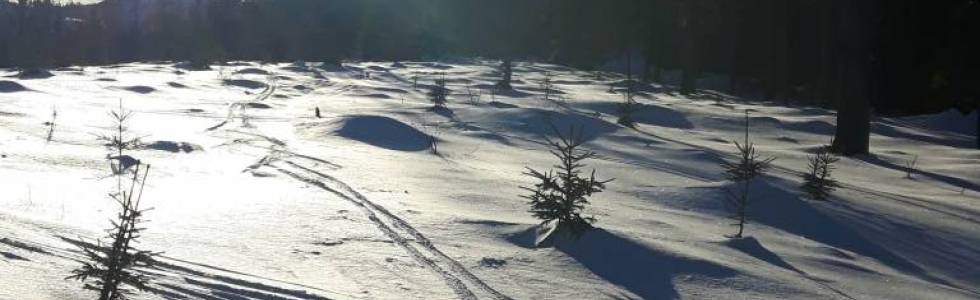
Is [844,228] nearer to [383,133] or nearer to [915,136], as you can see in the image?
[383,133]

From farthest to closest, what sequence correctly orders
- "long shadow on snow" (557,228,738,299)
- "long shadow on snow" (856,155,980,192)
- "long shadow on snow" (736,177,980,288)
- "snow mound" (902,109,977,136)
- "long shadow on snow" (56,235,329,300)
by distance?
"snow mound" (902,109,977,136) → "long shadow on snow" (856,155,980,192) → "long shadow on snow" (736,177,980,288) → "long shadow on snow" (557,228,738,299) → "long shadow on snow" (56,235,329,300)

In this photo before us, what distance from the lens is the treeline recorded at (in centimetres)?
1512

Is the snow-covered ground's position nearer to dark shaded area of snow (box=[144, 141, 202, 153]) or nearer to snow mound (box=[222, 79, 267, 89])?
dark shaded area of snow (box=[144, 141, 202, 153])

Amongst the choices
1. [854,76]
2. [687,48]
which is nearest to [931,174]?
[854,76]

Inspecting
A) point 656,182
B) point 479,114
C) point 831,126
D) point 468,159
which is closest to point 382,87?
point 479,114

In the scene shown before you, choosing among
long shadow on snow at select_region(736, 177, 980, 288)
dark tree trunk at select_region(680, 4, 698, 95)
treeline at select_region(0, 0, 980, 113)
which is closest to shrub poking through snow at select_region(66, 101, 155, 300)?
long shadow on snow at select_region(736, 177, 980, 288)

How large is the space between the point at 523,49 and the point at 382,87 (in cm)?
3265

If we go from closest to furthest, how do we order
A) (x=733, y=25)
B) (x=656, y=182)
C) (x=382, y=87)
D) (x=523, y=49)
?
(x=656, y=182) → (x=382, y=87) → (x=733, y=25) → (x=523, y=49)

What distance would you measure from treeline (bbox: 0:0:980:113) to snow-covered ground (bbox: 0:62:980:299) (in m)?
4.34

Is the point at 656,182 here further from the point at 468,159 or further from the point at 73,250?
the point at 73,250

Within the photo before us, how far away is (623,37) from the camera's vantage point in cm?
3866

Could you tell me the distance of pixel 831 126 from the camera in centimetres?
1505

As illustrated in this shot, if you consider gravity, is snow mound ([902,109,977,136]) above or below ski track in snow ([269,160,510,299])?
below

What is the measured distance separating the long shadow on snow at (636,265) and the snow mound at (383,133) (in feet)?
15.2
